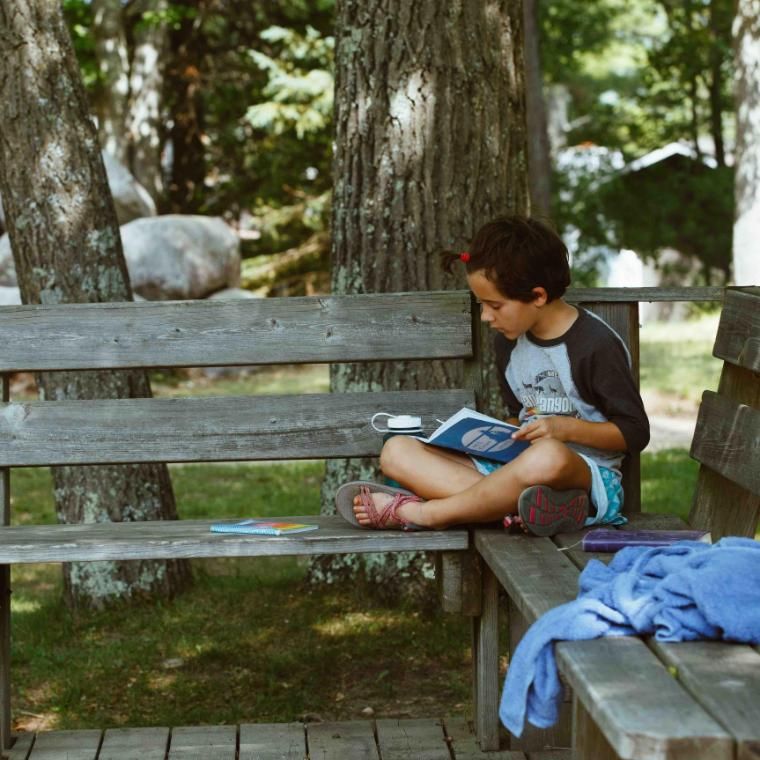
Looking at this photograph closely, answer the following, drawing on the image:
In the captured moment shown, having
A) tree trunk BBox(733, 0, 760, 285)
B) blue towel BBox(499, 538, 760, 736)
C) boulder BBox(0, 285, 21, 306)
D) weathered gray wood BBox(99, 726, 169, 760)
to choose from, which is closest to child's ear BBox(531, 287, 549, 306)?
blue towel BBox(499, 538, 760, 736)

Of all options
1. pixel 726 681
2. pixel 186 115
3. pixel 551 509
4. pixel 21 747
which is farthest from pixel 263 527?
pixel 186 115

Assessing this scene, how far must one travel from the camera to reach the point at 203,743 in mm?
3615

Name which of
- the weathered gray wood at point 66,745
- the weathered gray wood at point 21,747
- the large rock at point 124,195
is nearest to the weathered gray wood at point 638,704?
the weathered gray wood at point 66,745

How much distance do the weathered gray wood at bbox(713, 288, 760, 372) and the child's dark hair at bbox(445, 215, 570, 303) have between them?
0.46 metres

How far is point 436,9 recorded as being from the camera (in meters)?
4.57

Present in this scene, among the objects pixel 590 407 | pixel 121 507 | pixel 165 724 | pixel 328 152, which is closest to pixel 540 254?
pixel 590 407

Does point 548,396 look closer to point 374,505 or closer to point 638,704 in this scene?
point 374,505

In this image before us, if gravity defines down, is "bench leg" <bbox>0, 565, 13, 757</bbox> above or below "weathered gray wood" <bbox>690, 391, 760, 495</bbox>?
below

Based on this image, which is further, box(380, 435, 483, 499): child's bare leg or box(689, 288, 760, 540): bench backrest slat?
box(380, 435, 483, 499): child's bare leg

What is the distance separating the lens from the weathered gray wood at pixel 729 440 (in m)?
3.25

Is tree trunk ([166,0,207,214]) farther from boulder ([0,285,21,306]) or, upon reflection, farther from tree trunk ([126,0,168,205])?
boulder ([0,285,21,306])

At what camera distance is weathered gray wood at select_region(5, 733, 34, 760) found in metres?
3.55

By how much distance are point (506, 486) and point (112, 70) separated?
758 inches

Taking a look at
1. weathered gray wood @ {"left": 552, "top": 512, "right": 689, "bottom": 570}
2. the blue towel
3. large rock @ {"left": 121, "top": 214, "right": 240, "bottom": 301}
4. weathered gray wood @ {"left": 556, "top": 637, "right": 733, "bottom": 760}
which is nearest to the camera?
weathered gray wood @ {"left": 556, "top": 637, "right": 733, "bottom": 760}
